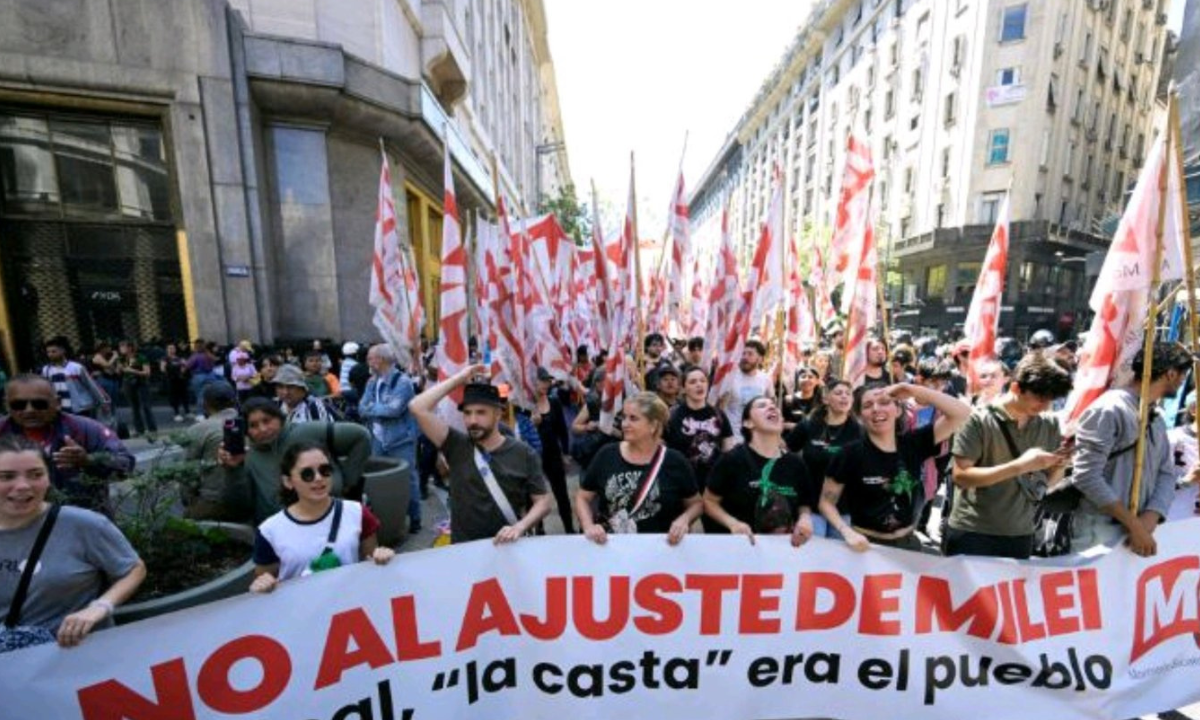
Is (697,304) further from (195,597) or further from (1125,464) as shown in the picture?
(195,597)

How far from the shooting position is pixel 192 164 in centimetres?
1052

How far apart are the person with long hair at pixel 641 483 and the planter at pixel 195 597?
185 centimetres

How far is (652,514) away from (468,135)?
21159mm

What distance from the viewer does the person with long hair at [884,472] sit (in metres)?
2.83

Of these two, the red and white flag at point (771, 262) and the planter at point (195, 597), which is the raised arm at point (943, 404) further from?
the planter at point (195, 597)

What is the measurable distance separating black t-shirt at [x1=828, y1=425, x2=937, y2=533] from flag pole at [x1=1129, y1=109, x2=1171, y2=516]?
0.86 meters

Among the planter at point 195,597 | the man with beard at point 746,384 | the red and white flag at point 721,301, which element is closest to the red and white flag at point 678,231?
the red and white flag at point 721,301

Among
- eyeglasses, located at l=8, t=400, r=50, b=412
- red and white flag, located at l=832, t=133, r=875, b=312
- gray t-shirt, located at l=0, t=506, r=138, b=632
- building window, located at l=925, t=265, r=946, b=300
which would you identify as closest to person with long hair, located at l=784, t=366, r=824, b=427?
red and white flag, located at l=832, t=133, r=875, b=312

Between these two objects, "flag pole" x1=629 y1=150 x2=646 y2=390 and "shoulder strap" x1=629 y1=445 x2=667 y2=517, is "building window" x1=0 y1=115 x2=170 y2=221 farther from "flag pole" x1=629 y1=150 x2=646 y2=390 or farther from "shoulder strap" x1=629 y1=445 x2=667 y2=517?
"shoulder strap" x1=629 y1=445 x2=667 y2=517

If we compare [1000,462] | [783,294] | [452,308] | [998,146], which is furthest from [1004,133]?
[452,308]

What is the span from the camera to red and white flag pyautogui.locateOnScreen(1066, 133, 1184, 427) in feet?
9.18

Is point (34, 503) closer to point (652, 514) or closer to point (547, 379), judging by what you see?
point (652, 514)

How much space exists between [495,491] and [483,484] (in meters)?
0.08

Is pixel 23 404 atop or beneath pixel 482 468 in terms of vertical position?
atop
